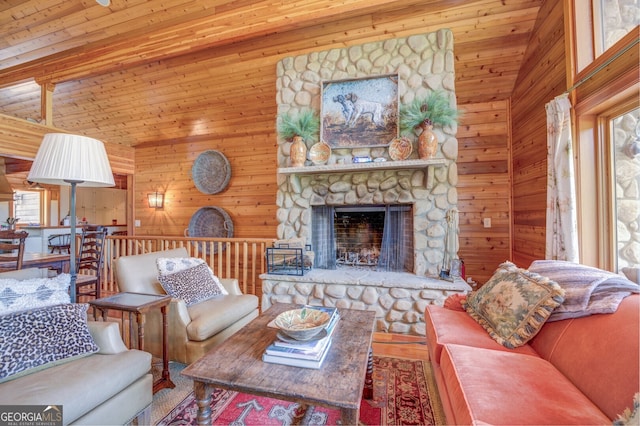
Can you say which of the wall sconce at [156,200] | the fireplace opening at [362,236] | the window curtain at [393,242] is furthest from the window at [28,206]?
the window curtain at [393,242]

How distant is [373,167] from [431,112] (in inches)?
32.6

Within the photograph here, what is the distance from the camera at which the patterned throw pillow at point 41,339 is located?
1281 mm

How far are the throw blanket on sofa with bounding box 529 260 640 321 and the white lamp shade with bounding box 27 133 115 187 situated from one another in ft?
9.37

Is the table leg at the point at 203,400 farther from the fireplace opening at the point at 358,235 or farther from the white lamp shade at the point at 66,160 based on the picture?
the fireplace opening at the point at 358,235

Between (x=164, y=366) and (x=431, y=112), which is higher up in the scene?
(x=431, y=112)

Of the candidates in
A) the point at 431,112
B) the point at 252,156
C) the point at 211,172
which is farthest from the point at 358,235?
the point at 211,172

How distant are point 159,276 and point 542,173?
3889mm

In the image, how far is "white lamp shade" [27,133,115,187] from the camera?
67.9 inches

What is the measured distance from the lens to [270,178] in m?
4.91

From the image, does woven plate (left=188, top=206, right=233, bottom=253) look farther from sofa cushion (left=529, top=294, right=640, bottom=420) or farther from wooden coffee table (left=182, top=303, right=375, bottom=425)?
sofa cushion (left=529, top=294, right=640, bottom=420)

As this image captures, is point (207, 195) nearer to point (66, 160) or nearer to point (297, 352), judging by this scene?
point (66, 160)

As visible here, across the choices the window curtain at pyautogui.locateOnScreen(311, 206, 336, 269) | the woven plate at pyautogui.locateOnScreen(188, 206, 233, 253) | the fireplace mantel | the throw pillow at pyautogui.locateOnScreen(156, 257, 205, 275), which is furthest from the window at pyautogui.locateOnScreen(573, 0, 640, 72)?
the woven plate at pyautogui.locateOnScreen(188, 206, 233, 253)

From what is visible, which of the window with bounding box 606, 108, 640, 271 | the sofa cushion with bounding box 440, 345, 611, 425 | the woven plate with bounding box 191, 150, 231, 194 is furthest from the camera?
the woven plate with bounding box 191, 150, 231, 194

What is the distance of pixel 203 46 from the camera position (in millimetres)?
3447
